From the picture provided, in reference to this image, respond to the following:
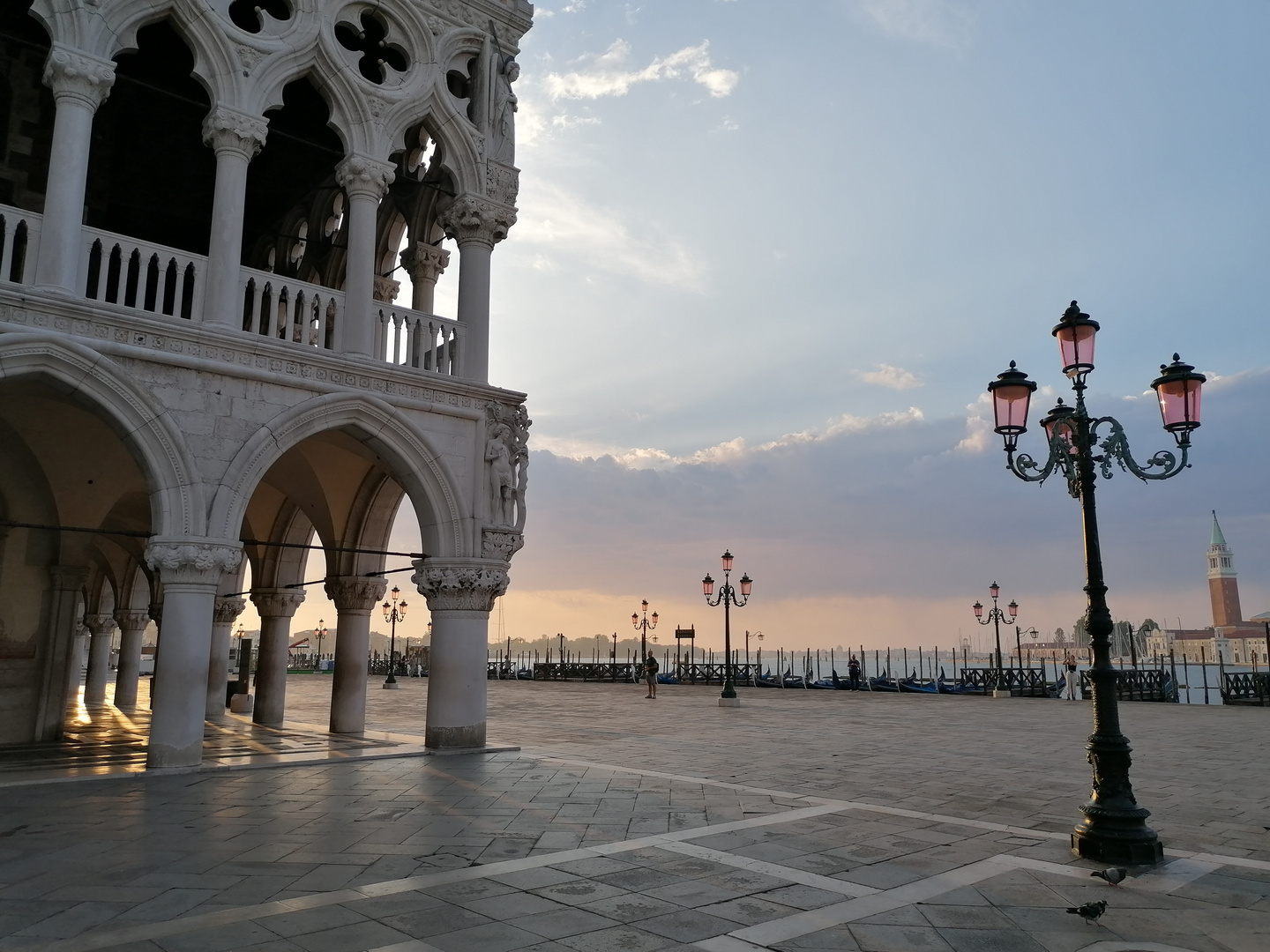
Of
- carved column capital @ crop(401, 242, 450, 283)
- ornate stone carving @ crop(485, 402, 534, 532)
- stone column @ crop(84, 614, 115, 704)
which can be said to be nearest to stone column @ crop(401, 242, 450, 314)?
carved column capital @ crop(401, 242, 450, 283)

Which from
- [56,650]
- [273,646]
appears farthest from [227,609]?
[56,650]

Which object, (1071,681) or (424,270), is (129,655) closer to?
(424,270)

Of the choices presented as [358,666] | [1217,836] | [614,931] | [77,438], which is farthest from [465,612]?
[1217,836]

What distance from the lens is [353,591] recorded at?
A: 1584 centimetres

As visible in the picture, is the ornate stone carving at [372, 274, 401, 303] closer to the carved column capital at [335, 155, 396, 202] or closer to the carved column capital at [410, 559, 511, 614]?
the carved column capital at [335, 155, 396, 202]

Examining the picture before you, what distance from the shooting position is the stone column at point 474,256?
13.9 metres

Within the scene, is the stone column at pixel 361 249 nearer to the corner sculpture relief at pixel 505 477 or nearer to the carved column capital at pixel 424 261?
the corner sculpture relief at pixel 505 477

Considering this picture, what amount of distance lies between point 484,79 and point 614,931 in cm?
1332

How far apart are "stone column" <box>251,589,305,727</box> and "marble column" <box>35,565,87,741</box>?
3478mm

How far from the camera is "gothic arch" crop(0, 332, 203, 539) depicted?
32.7 ft

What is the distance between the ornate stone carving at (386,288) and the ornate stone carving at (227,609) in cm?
701

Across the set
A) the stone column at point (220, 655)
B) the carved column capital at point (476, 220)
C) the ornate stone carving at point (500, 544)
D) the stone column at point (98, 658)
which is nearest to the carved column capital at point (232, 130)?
the carved column capital at point (476, 220)

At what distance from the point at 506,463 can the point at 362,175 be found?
468cm

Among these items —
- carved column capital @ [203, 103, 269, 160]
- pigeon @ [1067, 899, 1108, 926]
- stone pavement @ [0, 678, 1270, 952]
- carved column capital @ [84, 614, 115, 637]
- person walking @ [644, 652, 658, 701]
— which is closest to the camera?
stone pavement @ [0, 678, 1270, 952]
